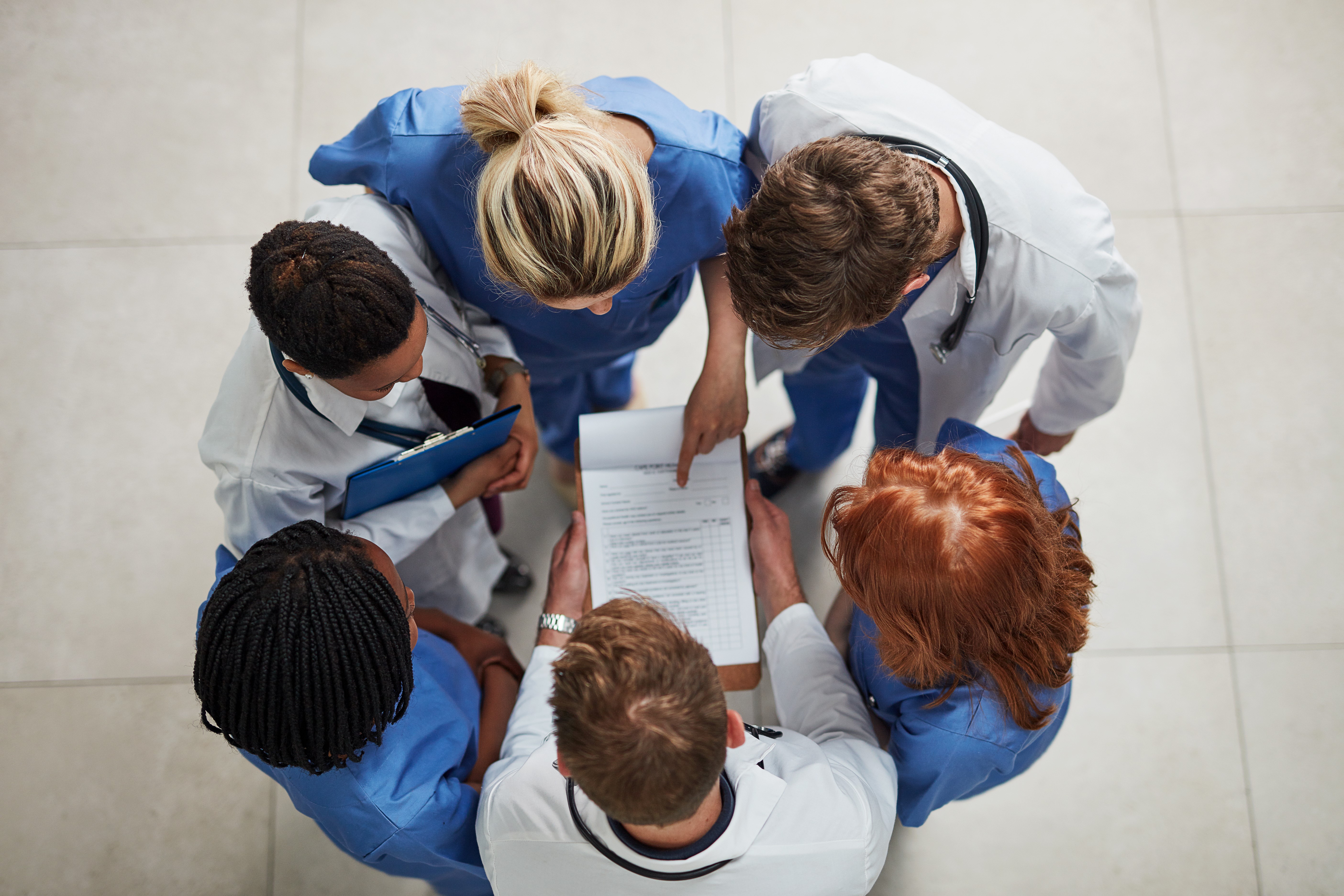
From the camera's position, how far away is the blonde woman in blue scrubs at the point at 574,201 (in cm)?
99

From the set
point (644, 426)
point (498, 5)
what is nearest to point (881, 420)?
point (644, 426)

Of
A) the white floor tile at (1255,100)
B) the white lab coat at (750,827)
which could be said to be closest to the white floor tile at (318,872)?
the white lab coat at (750,827)

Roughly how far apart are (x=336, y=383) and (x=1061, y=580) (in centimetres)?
97

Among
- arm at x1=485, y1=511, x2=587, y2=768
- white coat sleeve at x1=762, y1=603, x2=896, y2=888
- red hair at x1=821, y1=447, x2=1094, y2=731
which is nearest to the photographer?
red hair at x1=821, y1=447, x2=1094, y2=731

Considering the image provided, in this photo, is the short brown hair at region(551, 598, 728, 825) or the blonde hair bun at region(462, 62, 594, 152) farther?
the blonde hair bun at region(462, 62, 594, 152)

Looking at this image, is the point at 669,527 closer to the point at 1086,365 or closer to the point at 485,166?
the point at 485,166

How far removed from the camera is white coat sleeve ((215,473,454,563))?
111cm

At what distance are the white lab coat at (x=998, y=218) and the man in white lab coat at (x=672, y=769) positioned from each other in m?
0.47

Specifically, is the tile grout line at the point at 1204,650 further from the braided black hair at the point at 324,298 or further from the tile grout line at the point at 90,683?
the tile grout line at the point at 90,683

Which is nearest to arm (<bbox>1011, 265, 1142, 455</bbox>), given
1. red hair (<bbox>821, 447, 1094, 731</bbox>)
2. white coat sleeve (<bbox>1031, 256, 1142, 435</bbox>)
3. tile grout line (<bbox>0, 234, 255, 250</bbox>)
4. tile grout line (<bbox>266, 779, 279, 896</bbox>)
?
white coat sleeve (<bbox>1031, 256, 1142, 435</bbox>)

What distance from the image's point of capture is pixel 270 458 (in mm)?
1098

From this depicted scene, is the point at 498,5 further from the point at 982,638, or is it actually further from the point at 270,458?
the point at 982,638

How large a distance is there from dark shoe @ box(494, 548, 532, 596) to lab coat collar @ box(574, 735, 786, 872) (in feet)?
3.26

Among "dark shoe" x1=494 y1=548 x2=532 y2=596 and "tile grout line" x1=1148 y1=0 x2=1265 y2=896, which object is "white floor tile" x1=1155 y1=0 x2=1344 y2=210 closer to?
"tile grout line" x1=1148 y1=0 x2=1265 y2=896
